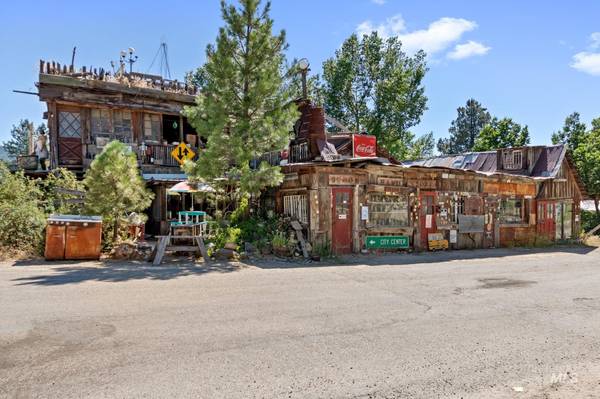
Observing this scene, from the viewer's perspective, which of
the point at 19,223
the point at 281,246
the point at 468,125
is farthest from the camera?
the point at 468,125

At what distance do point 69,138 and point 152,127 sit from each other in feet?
12.6

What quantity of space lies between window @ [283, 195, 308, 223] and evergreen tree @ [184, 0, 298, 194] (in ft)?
4.79

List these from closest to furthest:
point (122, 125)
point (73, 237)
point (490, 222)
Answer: point (73, 237)
point (490, 222)
point (122, 125)

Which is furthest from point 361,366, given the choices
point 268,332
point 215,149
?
point 215,149

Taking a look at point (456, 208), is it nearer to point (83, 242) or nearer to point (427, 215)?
point (427, 215)

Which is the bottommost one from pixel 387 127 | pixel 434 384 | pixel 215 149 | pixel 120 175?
pixel 434 384

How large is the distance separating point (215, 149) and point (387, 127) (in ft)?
85.5

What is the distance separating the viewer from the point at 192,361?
4320 mm

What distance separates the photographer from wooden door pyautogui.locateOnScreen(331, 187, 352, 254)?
14477mm

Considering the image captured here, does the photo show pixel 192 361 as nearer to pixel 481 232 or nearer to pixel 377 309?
pixel 377 309

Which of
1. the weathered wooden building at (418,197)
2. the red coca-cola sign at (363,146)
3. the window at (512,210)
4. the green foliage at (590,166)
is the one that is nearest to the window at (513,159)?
the weathered wooden building at (418,197)

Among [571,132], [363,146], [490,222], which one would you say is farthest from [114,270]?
[571,132]

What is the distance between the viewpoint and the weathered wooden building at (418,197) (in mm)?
14516

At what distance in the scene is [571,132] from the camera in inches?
1812
